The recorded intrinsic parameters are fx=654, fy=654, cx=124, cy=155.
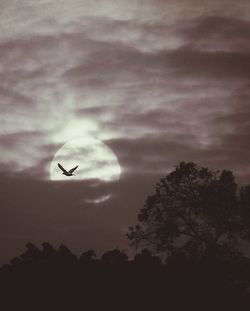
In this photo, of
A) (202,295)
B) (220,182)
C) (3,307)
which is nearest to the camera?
(3,307)

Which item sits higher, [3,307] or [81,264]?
[81,264]

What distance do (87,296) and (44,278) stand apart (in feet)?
10.7

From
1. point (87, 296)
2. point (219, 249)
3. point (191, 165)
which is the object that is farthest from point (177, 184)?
point (87, 296)

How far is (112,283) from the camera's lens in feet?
143

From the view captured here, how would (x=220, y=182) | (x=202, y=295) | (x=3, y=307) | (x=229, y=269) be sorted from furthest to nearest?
1. (x=220, y=182)
2. (x=229, y=269)
3. (x=202, y=295)
4. (x=3, y=307)

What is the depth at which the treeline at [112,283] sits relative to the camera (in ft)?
136

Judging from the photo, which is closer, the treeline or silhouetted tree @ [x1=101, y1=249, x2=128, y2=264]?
the treeline

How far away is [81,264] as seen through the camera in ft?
150

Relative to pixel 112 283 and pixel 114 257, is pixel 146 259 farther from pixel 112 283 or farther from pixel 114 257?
pixel 112 283

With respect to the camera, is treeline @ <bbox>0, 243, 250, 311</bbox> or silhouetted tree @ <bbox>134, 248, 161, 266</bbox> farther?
silhouetted tree @ <bbox>134, 248, 161, 266</bbox>

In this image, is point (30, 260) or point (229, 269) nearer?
point (30, 260)

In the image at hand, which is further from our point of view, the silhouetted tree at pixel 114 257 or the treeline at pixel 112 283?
the silhouetted tree at pixel 114 257

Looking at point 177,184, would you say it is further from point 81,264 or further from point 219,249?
point 81,264

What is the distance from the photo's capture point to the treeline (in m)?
41.6
